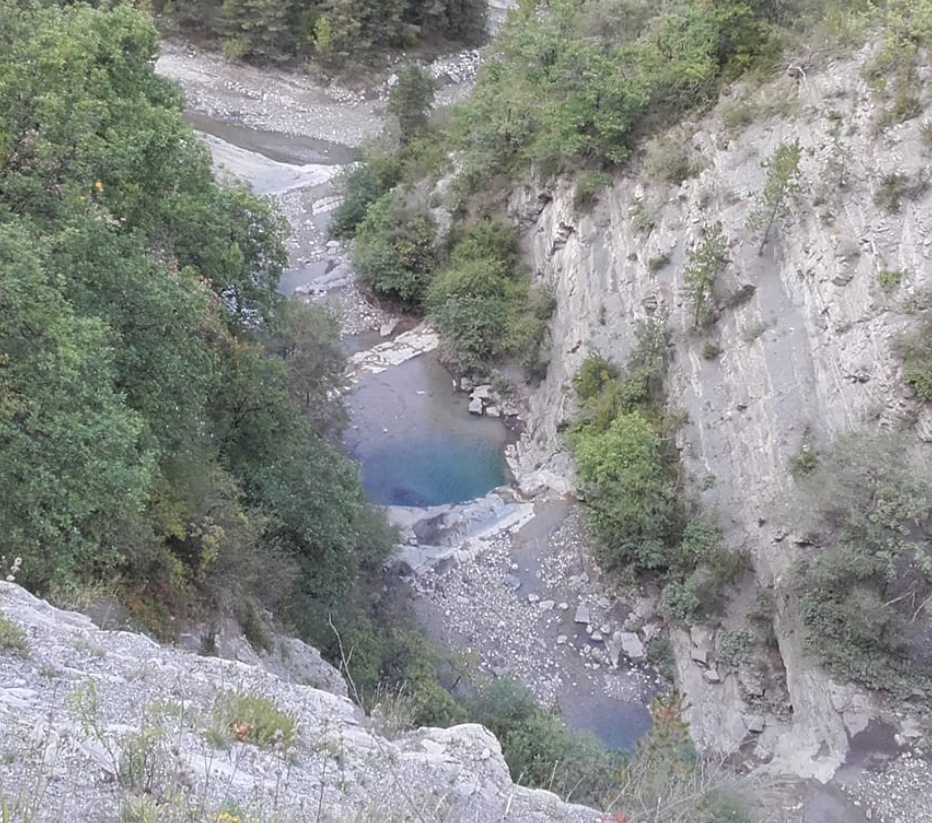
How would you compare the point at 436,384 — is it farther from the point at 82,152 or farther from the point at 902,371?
the point at 82,152

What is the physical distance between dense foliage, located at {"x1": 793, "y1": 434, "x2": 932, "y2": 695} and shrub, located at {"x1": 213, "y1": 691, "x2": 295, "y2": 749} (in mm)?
12309

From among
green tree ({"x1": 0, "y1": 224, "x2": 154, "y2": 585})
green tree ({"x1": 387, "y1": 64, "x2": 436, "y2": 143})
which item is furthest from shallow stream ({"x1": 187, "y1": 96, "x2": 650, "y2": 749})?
green tree ({"x1": 0, "y1": 224, "x2": 154, "y2": 585})

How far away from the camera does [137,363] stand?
38.9 ft

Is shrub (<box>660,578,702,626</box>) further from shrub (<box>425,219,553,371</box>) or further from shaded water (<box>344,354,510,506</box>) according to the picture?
shrub (<box>425,219,553,371</box>)

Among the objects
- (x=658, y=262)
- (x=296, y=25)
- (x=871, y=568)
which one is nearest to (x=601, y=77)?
(x=658, y=262)

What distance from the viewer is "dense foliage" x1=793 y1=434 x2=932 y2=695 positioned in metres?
15.0

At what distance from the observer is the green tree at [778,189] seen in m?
19.9

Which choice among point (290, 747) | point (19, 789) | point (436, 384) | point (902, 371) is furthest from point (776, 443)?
point (19, 789)

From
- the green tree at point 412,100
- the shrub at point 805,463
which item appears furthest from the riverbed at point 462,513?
the shrub at point 805,463

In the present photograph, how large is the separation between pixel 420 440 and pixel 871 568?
1380cm

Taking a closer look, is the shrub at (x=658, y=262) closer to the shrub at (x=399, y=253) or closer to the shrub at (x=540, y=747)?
the shrub at (x=399, y=253)

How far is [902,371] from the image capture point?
16625mm

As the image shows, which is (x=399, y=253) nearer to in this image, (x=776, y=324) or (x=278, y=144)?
(x=776, y=324)

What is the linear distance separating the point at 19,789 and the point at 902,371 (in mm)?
17011
